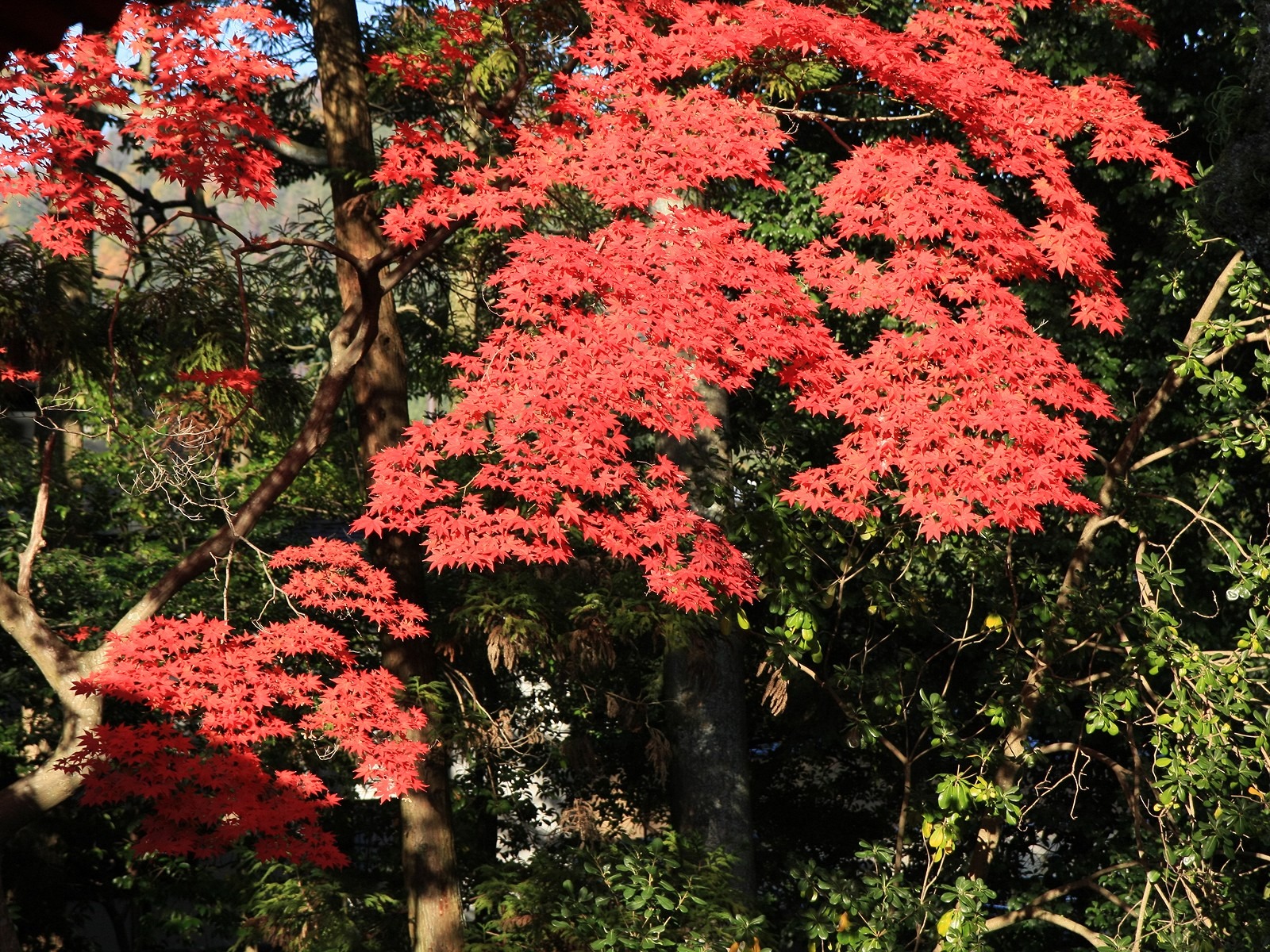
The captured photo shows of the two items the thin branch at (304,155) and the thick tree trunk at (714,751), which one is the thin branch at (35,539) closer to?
the thick tree trunk at (714,751)

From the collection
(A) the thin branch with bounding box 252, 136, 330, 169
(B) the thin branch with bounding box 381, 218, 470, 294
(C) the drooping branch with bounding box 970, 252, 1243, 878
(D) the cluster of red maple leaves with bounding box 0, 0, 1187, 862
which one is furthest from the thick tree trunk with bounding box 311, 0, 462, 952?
(C) the drooping branch with bounding box 970, 252, 1243, 878

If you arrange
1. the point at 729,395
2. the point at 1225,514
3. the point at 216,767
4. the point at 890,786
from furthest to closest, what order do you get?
the point at 890,786 → the point at 729,395 → the point at 1225,514 → the point at 216,767

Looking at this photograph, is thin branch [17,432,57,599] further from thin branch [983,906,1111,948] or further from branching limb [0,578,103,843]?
thin branch [983,906,1111,948]

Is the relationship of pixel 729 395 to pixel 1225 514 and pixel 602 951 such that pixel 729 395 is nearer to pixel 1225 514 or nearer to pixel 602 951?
pixel 1225 514

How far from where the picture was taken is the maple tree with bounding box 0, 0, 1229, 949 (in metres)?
6.09

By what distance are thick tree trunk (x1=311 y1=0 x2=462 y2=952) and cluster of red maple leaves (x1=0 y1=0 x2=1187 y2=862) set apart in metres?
0.51

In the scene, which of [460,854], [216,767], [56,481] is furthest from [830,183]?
[56,481]

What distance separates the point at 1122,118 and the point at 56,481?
7.95 metres

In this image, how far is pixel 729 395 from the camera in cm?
984

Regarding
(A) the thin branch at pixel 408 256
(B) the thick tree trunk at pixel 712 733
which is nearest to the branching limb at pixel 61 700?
(A) the thin branch at pixel 408 256

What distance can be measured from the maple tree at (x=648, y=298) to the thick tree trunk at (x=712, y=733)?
1.20 meters

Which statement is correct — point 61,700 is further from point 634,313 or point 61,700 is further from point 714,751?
point 714,751

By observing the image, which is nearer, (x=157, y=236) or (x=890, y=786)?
(x=157, y=236)

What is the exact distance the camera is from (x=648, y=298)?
6.12 meters
